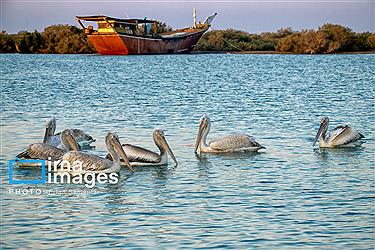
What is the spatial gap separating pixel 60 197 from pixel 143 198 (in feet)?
2.35

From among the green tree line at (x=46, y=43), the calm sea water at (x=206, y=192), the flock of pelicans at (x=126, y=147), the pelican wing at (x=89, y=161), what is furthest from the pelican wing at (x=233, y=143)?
the green tree line at (x=46, y=43)

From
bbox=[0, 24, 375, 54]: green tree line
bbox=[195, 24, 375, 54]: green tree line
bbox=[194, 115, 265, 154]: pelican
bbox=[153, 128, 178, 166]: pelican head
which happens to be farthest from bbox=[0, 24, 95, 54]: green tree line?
bbox=[153, 128, 178, 166]: pelican head

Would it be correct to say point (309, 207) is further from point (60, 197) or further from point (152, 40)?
point (152, 40)

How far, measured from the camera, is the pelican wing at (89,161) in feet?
27.2

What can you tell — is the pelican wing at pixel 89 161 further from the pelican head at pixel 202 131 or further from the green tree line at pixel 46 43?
the green tree line at pixel 46 43

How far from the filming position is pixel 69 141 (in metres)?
9.14

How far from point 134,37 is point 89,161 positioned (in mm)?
47154

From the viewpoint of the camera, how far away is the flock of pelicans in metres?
8.41

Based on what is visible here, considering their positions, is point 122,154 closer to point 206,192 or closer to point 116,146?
point 116,146

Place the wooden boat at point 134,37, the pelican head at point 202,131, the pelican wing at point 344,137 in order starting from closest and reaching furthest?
the pelican head at point 202,131 < the pelican wing at point 344,137 < the wooden boat at point 134,37

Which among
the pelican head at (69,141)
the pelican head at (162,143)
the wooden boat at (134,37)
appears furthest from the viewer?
the wooden boat at (134,37)

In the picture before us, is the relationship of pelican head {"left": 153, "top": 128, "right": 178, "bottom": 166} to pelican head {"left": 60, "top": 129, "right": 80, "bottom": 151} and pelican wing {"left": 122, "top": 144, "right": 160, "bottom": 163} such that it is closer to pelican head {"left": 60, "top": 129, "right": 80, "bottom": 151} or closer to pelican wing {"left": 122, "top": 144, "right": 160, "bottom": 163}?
pelican wing {"left": 122, "top": 144, "right": 160, "bottom": 163}

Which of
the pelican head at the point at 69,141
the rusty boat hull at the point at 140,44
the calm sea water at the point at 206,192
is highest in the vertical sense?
the rusty boat hull at the point at 140,44

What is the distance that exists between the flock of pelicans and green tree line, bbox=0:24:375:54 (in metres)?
47.9
